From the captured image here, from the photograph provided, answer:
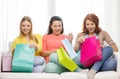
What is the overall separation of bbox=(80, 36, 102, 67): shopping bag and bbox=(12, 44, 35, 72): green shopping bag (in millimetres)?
520

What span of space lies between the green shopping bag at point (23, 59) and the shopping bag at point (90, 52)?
0.52 m

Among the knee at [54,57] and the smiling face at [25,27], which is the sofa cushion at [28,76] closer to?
the knee at [54,57]

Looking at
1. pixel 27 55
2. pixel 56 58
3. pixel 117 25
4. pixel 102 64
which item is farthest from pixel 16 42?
pixel 117 25

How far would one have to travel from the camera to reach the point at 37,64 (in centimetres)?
302

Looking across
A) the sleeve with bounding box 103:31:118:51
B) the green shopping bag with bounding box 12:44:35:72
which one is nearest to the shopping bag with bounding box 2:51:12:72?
the green shopping bag with bounding box 12:44:35:72

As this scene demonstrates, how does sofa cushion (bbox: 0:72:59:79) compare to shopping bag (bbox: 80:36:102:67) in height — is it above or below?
below

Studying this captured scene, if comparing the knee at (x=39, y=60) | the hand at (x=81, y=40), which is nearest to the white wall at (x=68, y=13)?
the hand at (x=81, y=40)

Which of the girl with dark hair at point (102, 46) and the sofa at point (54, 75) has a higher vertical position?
the girl with dark hair at point (102, 46)

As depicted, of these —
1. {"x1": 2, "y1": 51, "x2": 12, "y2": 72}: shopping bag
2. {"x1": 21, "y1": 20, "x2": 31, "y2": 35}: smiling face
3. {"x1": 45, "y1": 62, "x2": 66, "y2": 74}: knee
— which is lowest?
{"x1": 45, "y1": 62, "x2": 66, "y2": 74}: knee

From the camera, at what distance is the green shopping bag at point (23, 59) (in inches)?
113

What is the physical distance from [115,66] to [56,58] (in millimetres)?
604

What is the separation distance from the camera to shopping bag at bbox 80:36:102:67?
289cm

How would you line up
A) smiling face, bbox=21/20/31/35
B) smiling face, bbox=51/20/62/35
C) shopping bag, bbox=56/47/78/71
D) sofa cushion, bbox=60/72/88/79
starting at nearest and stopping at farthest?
sofa cushion, bbox=60/72/88/79 < shopping bag, bbox=56/47/78/71 < smiling face, bbox=21/20/31/35 < smiling face, bbox=51/20/62/35

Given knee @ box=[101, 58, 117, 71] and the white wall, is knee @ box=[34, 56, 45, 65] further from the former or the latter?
the white wall
